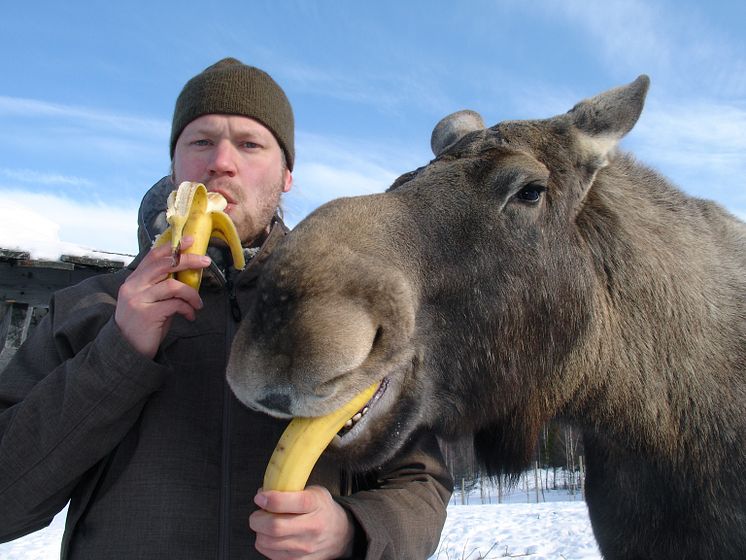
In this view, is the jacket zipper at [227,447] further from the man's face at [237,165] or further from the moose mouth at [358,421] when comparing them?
the moose mouth at [358,421]

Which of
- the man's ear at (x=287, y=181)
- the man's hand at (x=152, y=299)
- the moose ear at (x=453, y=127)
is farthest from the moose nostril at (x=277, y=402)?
the moose ear at (x=453, y=127)

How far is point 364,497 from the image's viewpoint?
264 centimetres

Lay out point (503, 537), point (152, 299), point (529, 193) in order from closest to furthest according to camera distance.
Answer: point (152, 299), point (529, 193), point (503, 537)

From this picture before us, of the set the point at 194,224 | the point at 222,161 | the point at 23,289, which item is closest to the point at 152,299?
the point at 194,224

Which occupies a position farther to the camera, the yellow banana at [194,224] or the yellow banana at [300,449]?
the yellow banana at [194,224]

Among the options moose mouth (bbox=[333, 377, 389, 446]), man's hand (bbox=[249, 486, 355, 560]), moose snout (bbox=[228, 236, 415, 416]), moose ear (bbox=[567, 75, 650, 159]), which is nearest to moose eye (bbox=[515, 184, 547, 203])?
moose ear (bbox=[567, 75, 650, 159])

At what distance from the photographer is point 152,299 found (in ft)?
7.42

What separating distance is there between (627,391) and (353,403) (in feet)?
4.93

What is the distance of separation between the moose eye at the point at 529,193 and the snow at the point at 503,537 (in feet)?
24.1

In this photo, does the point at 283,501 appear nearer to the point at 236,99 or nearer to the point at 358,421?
the point at 358,421

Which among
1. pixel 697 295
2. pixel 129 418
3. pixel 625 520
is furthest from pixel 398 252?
pixel 625 520

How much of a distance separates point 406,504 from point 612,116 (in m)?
2.16

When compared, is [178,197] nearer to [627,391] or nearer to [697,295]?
[627,391]

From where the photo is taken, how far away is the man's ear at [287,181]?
3.65 meters
